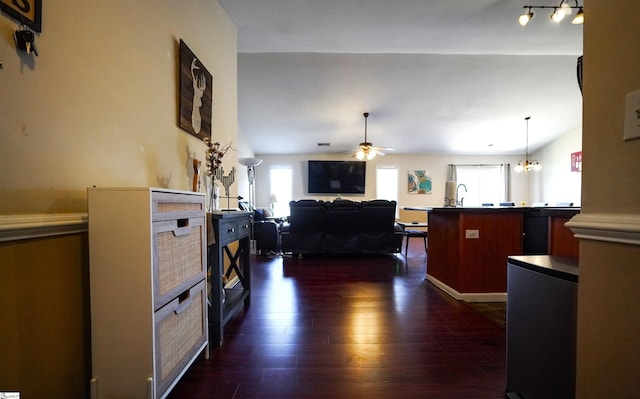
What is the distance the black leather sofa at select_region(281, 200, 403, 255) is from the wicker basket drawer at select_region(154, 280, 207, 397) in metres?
2.86

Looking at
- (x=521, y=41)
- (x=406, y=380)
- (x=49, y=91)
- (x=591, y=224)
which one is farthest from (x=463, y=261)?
(x=521, y=41)

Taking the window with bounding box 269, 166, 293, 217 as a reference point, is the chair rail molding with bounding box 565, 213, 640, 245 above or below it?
below

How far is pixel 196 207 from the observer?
4.70 feet

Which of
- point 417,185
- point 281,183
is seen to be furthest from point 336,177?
point 417,185

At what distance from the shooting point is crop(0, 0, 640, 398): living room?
2.35 ft

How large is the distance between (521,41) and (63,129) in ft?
16.8

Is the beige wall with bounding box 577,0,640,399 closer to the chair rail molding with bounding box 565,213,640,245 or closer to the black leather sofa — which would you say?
the chair rail molding with bounding box 565,213,640,245

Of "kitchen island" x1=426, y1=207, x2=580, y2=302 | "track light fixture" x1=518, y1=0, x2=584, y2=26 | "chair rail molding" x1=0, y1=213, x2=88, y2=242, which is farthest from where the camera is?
"track light fixture" x1=518, y1=0, x2=584, y2=26

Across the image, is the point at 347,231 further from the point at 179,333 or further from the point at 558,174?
the point at 558,174

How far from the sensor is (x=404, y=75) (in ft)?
15.7

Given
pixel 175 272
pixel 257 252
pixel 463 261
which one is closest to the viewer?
pixel 175 272

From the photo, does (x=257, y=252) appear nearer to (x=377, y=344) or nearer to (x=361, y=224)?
(x=361, y=224)

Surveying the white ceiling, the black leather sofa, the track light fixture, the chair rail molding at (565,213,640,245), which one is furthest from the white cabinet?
the track light fixture

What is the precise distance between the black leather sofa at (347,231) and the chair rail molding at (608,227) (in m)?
3.51
